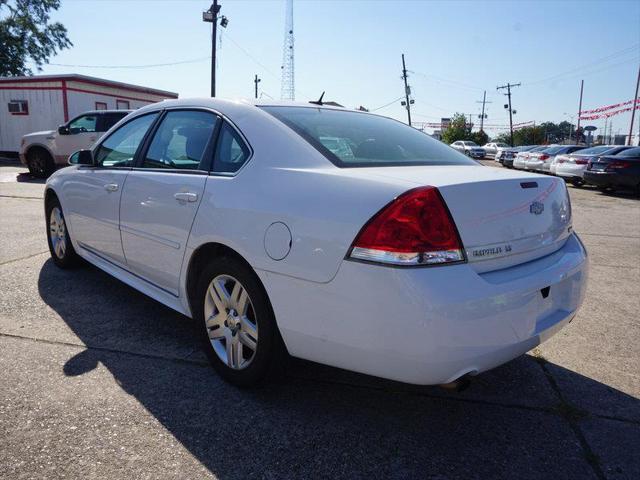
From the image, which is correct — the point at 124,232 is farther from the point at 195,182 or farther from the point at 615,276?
the point at 615,276

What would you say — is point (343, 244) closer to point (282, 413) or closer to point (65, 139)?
point (282, 413)

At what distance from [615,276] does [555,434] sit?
349 centimetres

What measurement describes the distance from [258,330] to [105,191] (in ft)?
6.41

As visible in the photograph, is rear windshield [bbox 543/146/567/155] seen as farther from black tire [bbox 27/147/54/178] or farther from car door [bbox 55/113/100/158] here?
black tire [bbox 27/147/54/178]

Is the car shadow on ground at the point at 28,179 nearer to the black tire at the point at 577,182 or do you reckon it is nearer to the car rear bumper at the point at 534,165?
the black tire at the point at 577,182

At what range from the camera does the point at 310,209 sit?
215 centimetres

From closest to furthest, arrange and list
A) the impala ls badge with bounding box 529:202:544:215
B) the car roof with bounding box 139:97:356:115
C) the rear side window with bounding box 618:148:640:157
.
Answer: the impala ls badge with bounding box 529:202:544:215 → the car roof with bounding box 139:97:356:115 → the rear side window with bounding box 618:148:640:157

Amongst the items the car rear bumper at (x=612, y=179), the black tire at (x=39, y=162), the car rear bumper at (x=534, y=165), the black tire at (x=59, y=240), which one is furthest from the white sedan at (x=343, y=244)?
the car rear bumper at (x=534, y=165)

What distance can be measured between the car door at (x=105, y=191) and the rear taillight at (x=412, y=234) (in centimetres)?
217

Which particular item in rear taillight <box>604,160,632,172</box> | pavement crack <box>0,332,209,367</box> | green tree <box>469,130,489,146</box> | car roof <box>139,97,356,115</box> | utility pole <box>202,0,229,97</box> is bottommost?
pavement crack <box>0,332,209,367</box>

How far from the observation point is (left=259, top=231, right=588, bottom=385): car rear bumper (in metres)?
1.89

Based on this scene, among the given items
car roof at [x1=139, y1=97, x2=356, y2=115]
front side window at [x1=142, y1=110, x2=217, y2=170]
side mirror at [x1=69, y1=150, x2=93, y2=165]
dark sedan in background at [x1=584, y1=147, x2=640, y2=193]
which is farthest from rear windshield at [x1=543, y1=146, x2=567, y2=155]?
front side window at [x1=142, y1=110, x2=217, y2=170]

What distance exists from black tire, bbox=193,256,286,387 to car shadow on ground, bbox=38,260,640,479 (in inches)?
3.9

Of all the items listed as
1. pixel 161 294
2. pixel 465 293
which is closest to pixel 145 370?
pixel 161 294
